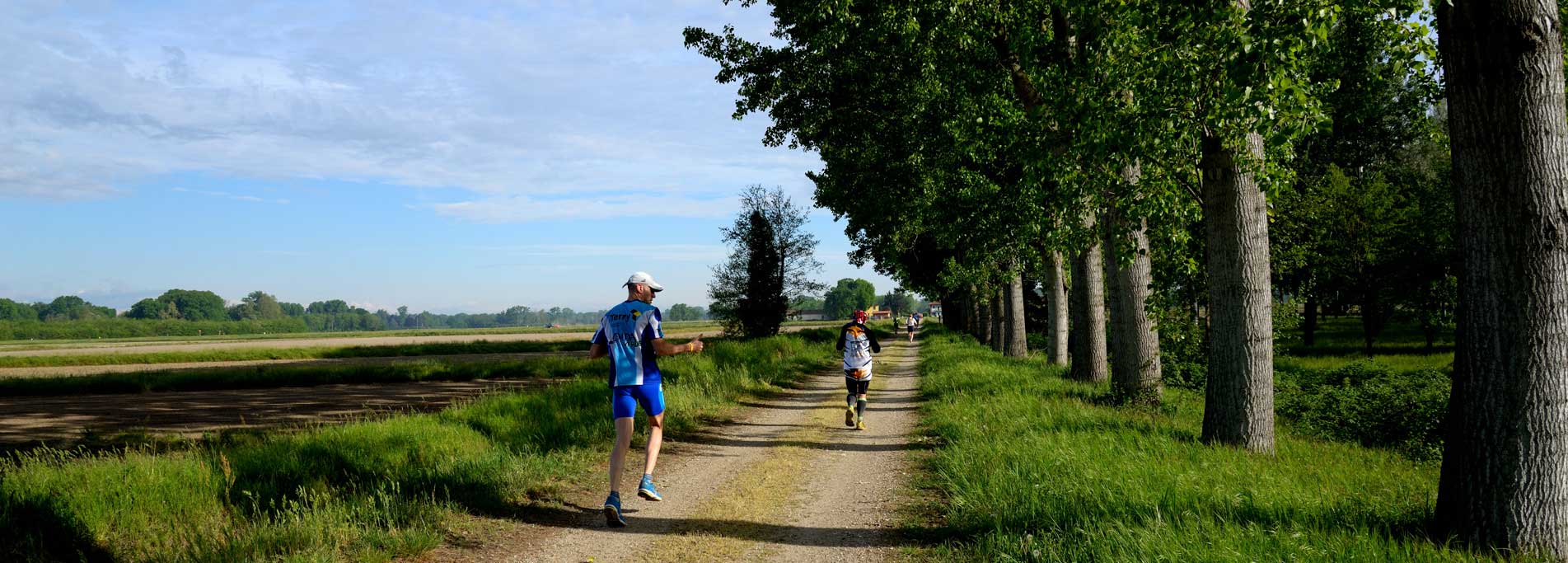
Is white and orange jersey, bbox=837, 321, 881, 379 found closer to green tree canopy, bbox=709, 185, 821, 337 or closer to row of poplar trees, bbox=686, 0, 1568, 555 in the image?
row of poplar trees, bbox=686, 0, 1568, 555

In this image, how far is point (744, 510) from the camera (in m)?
7.02

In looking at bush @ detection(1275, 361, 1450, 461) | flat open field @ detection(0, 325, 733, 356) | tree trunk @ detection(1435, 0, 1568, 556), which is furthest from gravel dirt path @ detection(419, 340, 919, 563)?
flat open field @ detection(0, 325, 733, 356)

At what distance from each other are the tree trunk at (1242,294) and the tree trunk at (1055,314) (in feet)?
37.1

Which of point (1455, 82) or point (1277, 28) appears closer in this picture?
point (1455, 82)

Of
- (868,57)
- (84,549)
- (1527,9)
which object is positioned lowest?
(84,549)

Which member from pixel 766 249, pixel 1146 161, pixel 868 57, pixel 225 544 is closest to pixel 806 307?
pixel 766 249

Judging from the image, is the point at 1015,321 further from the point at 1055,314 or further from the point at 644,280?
the point at 644,280

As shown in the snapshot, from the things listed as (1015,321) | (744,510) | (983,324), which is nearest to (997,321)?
(1015,321)

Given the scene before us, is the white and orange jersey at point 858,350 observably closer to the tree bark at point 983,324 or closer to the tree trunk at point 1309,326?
the tree bark at point 983,324

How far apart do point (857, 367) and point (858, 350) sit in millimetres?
304

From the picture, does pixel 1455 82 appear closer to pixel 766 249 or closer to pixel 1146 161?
pixel 1146 161

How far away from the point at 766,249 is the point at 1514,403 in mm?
44800

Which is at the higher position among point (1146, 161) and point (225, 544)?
point (1146, 161)

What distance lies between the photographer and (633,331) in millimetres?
7113
